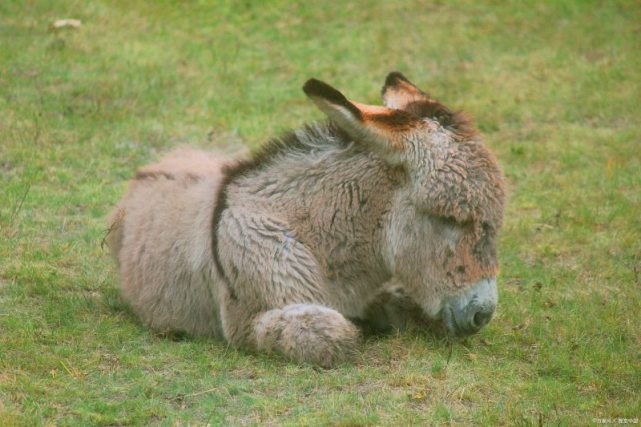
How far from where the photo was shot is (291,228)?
6.11 meters

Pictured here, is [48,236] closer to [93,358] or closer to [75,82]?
[93,358]

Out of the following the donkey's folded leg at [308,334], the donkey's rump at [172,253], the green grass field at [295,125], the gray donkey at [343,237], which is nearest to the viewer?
the green grass field at [295,125]

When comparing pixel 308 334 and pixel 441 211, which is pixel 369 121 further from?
pixel 308 334

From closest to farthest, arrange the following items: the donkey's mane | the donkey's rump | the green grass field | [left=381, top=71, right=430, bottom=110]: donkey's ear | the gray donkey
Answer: the green grass field < the gray donkey < the donkey's mane < the donkey's rump < [left=381, top=71, right=430, bottom=110]: donkey's ear

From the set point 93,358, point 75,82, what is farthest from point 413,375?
point 75,82

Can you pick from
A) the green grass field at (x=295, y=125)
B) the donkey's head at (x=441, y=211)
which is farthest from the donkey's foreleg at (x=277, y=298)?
the donkey's head at (x=441, y=211)

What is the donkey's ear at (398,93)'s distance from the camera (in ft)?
21.9

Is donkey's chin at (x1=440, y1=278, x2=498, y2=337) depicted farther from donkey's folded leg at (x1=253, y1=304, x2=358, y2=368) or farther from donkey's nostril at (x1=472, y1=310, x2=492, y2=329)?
donkey's folded leg at (x1=253, y1=304, x2=358, y2=368)

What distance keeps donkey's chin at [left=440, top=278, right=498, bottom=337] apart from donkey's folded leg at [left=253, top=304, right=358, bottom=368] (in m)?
0.55

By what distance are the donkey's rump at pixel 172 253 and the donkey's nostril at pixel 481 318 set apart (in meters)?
1.48

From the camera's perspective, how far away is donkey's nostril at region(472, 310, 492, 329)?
5.93 metres

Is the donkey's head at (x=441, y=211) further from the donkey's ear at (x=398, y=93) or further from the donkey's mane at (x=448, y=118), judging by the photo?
the donkey's ear at (x=398, y=93)

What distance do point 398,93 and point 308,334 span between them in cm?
182

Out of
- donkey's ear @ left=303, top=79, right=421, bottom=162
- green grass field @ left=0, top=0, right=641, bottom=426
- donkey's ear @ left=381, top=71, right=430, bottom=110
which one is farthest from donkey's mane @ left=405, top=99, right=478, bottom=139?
green grass field @ left=0, top=0, right=641, bottom=426
